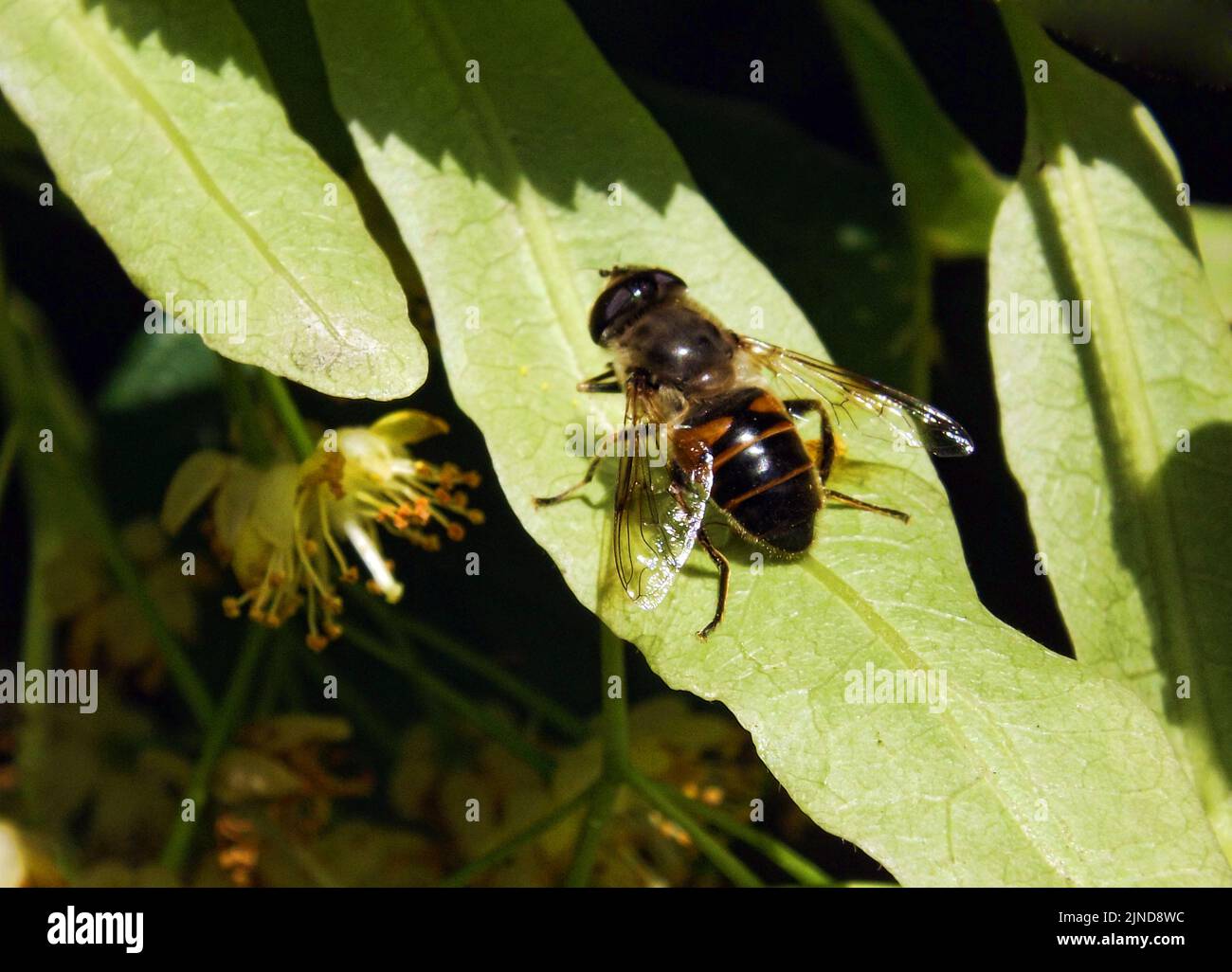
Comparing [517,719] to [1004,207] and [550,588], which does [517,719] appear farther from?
[1004,207]

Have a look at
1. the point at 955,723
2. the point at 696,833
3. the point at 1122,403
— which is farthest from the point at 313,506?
the point at 1122,403

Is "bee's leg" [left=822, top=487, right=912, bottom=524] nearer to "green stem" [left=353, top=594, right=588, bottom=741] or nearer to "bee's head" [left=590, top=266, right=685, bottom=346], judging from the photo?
"bee's head" [left=590, top=266, right=685, bottom=346]

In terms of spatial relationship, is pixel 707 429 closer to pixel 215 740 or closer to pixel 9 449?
pixel 215 740

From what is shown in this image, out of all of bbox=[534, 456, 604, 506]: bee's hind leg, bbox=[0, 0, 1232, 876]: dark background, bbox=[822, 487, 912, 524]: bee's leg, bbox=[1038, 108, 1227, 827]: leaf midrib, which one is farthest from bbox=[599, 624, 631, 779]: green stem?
bbox=[1038, 108, 1227, 827]: leaf midrib

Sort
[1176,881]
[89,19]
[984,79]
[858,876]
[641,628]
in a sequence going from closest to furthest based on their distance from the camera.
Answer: [1176,881] < [641,628] < [89,19] < [858,876] < [984,79]

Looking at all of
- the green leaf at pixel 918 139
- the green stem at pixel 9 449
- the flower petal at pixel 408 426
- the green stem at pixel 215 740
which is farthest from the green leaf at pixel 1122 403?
the green stem at pixel 9 449

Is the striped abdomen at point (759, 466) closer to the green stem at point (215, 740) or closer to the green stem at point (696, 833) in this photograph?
the green stem at point (696, 833)
